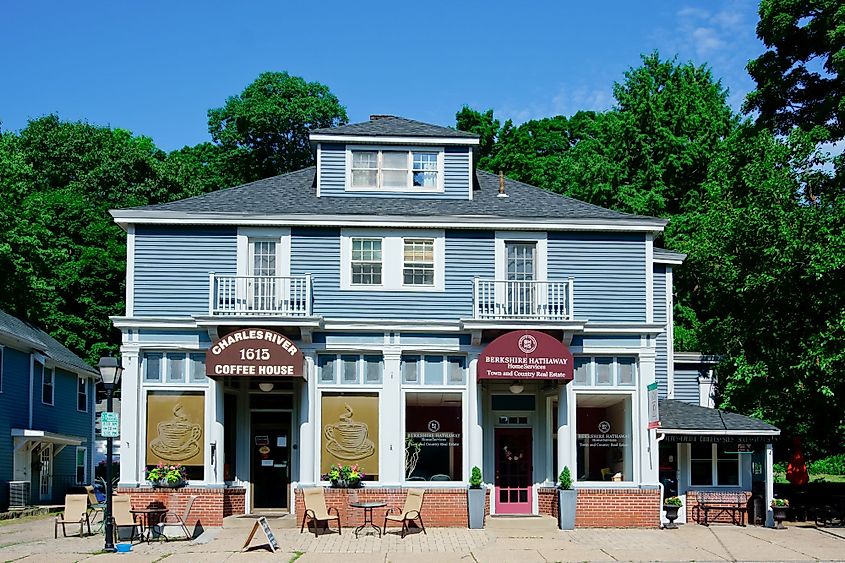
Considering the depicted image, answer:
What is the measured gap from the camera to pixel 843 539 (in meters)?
24.1

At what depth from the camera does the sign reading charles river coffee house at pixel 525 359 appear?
24.7 metres

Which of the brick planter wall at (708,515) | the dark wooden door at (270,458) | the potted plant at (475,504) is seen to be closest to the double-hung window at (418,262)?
the dark wooden door at (270,458)

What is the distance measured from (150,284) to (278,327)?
347 cm


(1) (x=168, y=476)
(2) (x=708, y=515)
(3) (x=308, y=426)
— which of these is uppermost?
(3) (x=308, y=426)

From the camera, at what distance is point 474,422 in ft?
84.2

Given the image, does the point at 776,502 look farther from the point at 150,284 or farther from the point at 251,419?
the point at 150,284

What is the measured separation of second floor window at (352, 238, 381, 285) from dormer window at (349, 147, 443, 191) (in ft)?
7.24

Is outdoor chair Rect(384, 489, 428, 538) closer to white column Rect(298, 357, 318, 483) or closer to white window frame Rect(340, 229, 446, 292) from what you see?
white column Rect(298, 357, 318, 483)

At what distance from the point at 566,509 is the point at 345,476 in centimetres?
528

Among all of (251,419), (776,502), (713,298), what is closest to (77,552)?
(251,419)

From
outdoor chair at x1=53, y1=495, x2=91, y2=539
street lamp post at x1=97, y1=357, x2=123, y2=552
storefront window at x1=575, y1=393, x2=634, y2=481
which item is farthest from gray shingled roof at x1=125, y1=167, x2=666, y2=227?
outdoor chair at x1=53, y1=495, x2=91, y2=539

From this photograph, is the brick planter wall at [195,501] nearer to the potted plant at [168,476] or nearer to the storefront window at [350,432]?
the potted plant at [168,476]

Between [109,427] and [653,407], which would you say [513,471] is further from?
[109,427]

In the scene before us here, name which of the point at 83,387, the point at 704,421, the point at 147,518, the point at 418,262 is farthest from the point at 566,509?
the point at 83,387
